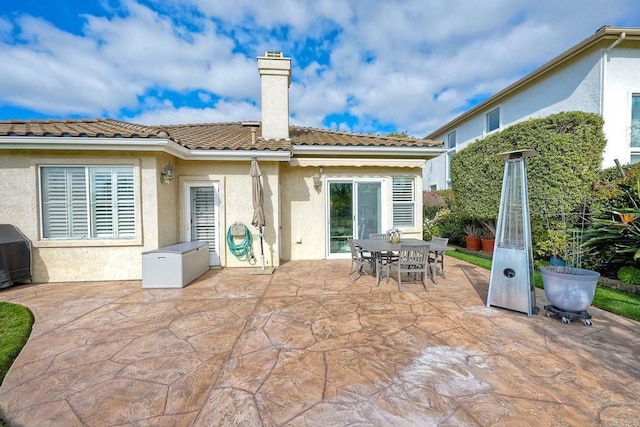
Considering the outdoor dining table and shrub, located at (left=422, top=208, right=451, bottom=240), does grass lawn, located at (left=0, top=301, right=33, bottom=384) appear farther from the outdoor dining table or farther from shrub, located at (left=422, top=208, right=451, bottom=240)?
shrub, located at (left=422, top=208, right=451, bottom=240)

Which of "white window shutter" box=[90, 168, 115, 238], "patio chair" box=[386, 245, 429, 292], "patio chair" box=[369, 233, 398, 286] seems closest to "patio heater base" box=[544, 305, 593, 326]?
"patio chair" box=[386, 245, 429, 292]

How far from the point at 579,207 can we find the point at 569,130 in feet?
12.9

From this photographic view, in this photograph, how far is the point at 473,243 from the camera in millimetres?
19625

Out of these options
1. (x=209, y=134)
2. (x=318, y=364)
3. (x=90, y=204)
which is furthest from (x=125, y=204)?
(x=318, y=364)

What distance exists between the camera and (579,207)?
502 inches

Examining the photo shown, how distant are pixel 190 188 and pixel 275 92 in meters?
7.63

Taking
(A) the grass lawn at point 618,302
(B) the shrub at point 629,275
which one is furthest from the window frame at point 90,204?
(B) the shrub at point 629,275

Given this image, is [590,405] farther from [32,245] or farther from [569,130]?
[32,245]

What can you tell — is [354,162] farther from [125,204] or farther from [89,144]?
[89,144]

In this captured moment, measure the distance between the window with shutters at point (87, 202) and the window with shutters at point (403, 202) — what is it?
46.2 feet

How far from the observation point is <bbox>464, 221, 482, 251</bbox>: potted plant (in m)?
19.5

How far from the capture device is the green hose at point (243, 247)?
14.1m

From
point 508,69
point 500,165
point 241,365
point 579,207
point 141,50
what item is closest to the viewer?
point 241,365

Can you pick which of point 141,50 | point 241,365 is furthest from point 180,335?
point 141,50
